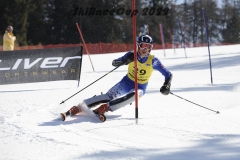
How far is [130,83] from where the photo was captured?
694 centimetres

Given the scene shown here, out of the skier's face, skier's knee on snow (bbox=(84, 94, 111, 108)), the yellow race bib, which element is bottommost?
skier's knee on snow (bbox=(84, 94, 111, 108))

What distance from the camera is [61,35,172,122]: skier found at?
20.7 feet

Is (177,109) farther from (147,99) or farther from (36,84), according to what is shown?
(36,84)

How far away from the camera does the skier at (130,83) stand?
630 centimetres

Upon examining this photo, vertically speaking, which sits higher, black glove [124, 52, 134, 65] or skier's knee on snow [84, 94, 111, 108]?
black glove [124, 52, 134, 65]

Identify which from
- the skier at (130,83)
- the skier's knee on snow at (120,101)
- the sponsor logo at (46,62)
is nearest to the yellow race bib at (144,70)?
the skier at (130,83)

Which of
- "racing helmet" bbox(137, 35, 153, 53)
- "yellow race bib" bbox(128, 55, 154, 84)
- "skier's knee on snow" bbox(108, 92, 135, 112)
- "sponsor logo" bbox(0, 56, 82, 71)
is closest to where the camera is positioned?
"skier's knee on snow" bbox(108, 92, 135, 112)

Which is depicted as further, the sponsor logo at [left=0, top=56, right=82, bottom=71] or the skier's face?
the sponsor logo at [left=0, top=56, right=82, bottom=71]

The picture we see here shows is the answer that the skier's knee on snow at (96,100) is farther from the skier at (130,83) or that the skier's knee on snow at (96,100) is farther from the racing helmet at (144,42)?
the racing helmet at (144,42)

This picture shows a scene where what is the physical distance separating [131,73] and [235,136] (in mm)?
2355

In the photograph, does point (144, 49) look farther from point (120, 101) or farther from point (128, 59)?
point (120, 101)

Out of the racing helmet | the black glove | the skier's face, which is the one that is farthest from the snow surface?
the racing helmet

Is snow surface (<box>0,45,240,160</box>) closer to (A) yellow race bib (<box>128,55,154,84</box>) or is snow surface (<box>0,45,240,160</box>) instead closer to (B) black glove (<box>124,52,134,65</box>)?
(A) yellow race bib (<box>128,55,154,84</box>)

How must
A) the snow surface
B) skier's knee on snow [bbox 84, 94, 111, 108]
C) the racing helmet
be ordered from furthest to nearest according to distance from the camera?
the racing helmet < skier's knee on snow [bbox 84, 94, 111, 108] < the snow surface
